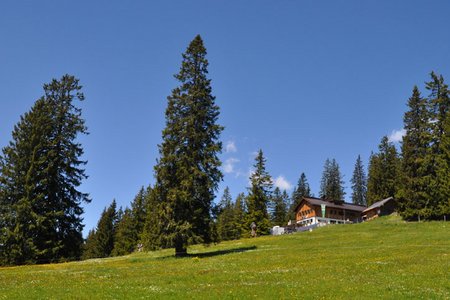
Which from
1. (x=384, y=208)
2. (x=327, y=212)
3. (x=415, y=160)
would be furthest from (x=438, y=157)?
(x=327, y=212)

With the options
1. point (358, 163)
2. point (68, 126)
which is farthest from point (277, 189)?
point (68, 126)

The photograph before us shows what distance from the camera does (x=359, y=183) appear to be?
161 m

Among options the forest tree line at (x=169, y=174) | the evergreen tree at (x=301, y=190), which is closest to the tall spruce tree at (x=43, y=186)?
the forest tree line at (x=169, y=174)

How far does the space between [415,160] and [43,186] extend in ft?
190

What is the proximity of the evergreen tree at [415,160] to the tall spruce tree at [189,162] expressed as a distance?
41.6 metres

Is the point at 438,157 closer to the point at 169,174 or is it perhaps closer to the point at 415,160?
the point at 415,160

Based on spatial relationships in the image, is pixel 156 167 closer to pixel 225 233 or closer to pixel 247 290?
pixel 247 290

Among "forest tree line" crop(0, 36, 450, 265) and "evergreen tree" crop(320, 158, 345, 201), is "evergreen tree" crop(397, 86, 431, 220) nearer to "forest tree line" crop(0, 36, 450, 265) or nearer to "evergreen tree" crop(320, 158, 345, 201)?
"forest tree line" crop(0, 36, 450, 265)

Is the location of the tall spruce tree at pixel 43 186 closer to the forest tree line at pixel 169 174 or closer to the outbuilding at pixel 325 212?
the forest tree line at pixel 169 174

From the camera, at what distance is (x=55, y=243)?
46625 mm

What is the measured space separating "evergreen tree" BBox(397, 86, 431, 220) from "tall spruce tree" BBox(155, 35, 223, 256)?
41.6 m

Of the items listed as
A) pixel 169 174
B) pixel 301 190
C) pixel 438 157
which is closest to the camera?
pixel 169 174

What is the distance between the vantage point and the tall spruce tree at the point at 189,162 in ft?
126

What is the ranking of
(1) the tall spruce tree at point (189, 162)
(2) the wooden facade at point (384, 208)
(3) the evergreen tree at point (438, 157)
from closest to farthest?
(1) the tall spruce tree at point (189, 162)
(3) the evergreen tree at point (438, 157)
(2) the wooden facade at point (384, 208)
